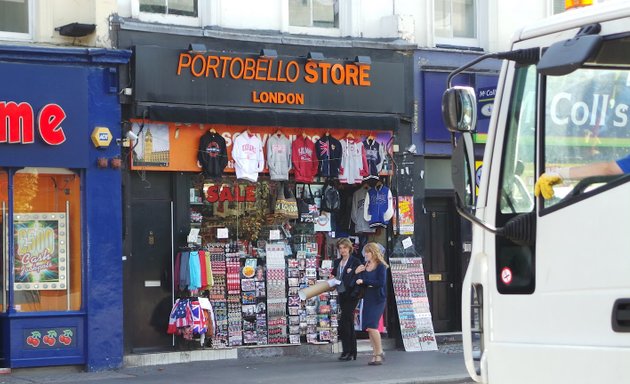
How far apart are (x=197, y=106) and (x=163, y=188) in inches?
54.4

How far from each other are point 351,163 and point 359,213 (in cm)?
89

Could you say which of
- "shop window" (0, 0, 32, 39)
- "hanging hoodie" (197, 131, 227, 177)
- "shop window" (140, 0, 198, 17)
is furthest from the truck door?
"shop window" (140, 0, 198, 17)

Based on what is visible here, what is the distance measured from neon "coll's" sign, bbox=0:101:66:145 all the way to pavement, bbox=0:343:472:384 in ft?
10.9

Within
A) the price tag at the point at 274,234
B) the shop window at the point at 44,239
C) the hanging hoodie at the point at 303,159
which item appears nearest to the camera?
the shop window at the point at 44,239

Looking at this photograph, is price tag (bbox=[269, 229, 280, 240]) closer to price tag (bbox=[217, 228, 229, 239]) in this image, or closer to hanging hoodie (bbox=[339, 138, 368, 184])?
price tag (bbox=[217, 228, 229, 239])

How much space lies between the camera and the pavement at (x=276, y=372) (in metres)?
14.8

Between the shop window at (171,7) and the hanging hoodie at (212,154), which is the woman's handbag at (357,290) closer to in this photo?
the hanging hoodie at (212,154)

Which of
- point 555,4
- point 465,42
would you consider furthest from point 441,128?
point 555,4

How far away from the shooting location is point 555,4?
2020 centimetres

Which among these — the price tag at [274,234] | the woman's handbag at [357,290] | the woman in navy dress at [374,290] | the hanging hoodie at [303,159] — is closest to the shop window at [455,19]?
the hanging hoodie at [303,159]

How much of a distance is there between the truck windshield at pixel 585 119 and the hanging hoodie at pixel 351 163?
11.9 m

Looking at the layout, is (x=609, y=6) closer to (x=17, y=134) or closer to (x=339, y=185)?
(x=17, y=134)

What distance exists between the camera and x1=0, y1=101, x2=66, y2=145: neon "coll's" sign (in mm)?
15273

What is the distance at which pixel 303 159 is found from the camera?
1762cm
